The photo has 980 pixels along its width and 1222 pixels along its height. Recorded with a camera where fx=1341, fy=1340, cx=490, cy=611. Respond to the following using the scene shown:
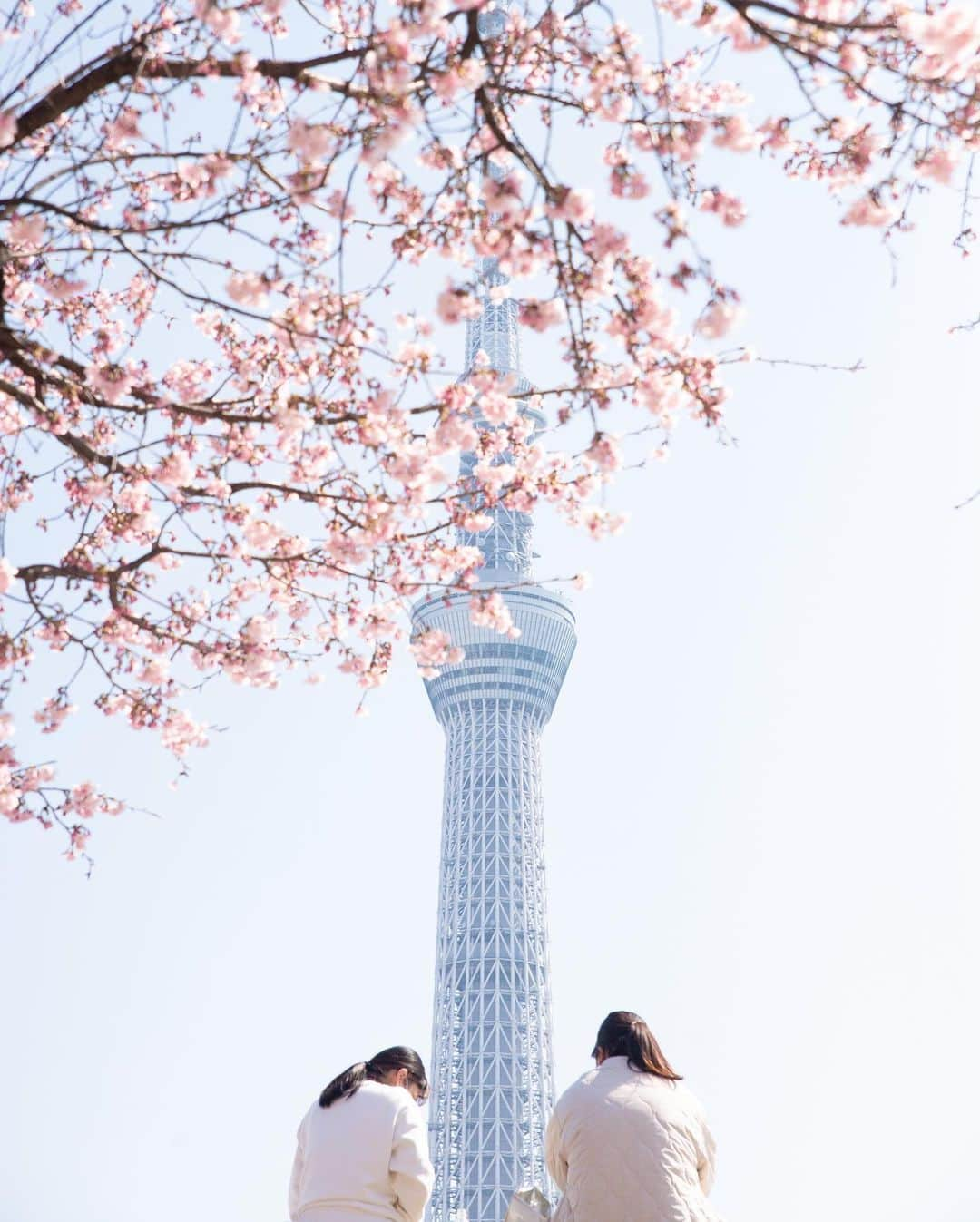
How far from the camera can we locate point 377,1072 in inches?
159

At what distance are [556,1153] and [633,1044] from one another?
1.29 ft

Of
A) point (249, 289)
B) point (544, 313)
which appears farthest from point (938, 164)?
point (249, 289)

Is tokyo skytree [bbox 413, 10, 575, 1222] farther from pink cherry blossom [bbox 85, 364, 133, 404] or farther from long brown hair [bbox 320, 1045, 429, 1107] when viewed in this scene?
long brown hair [bbox 320, 1045, 429, 1107]

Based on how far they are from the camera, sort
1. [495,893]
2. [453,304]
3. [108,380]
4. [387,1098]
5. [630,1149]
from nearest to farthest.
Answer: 1. [630,1149]
2. [387,1098]
3. [453,304]
4. [108,380]
5. [495,893]

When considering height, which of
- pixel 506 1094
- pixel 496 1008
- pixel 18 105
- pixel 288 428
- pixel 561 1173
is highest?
pixel 496 1008

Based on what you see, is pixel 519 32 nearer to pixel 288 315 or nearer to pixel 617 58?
pixel 617 58

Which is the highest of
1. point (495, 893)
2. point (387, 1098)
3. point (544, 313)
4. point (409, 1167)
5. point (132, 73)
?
point (495, 893)

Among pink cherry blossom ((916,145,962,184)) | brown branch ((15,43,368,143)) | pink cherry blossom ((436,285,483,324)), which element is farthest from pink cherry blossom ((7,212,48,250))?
pink cherry blossom ((916,145,962,184))

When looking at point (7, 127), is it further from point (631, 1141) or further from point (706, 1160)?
point (706, 1160)

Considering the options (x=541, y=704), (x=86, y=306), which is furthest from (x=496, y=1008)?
(x=86, y=306)

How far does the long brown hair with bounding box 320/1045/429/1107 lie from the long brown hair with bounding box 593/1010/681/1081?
546mm

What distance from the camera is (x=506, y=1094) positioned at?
166ft

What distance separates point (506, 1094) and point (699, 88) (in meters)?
50.3

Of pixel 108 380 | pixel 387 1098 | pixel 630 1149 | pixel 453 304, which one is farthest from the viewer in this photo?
pixel 108 380
